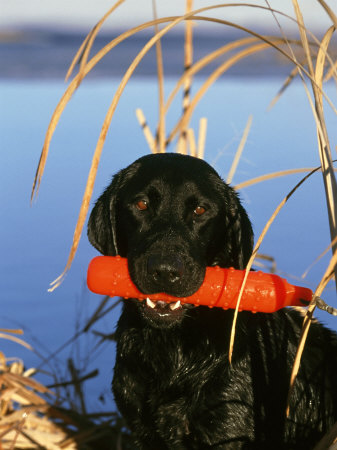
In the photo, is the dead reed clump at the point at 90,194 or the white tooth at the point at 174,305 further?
the white tooth at the point at 174,305

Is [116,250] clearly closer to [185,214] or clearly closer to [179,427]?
[185,214]

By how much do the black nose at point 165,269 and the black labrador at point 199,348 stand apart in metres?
0.03

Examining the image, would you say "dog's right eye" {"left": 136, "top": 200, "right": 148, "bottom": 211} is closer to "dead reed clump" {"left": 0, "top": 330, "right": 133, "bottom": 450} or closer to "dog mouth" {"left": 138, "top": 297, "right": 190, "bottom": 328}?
"dog mouth" {"left": 138, "top": 297, "right": 190, "bottom": 328}

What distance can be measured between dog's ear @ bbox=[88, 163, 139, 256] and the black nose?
521mm

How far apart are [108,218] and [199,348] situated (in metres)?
0.69

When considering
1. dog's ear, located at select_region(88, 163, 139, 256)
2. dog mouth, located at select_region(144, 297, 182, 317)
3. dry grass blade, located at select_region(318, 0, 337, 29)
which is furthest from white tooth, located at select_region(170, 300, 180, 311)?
dry grass blade, located at select_region(318, 0, 337, 29)

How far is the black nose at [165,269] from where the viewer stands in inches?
125

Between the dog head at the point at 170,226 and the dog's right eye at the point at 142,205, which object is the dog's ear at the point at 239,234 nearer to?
the dog head at the point at 170,226

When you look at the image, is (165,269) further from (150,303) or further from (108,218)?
(108,218)

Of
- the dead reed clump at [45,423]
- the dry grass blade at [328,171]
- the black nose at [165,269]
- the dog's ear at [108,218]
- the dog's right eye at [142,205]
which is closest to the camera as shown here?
the dry grass blade at [328,171]

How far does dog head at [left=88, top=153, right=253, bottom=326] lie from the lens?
3221 millimetres

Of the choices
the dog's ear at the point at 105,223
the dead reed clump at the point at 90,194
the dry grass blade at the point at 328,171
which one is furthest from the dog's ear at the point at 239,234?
the dry grass blade at the point at 328,171

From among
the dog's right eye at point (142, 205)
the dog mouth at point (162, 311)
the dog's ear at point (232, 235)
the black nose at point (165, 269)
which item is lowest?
the dog mouth at point (162, 311)

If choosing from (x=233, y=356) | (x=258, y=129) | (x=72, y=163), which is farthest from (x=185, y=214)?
(x=258, y=129)
